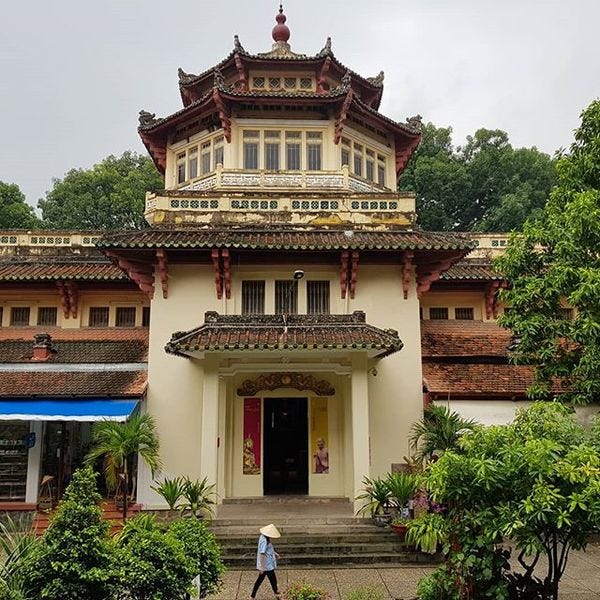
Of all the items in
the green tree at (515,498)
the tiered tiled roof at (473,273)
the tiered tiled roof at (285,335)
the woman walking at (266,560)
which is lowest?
the woman walking at (266,560)

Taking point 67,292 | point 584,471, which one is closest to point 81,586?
Answer: point 584,471

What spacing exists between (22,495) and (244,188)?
10.1m

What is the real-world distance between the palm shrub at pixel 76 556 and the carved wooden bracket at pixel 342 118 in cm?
1330

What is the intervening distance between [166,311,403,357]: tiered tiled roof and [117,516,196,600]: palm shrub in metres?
6.00

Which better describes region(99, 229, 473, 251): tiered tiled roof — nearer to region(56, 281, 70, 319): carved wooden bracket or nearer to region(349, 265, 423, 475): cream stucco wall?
region(349, 265, 423, 475): cream stucco wall

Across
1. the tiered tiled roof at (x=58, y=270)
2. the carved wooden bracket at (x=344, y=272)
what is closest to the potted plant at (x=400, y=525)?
the carved wooden bracket at (x=344, y=272)

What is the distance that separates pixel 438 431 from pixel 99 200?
3025 cm

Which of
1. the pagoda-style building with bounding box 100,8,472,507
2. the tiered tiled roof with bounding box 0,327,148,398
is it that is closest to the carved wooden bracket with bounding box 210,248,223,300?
the pagoda-style building with bounding box 100,8,472,507

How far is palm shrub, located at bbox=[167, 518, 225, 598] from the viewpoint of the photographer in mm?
7352

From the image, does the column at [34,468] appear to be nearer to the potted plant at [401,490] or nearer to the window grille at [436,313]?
the potted plant at [401,490]

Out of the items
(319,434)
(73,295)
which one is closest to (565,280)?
(319,434)

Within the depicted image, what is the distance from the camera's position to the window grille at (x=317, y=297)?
15258mm

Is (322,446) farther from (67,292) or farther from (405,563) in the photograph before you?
(67,292)

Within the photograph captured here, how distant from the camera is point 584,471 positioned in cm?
595
